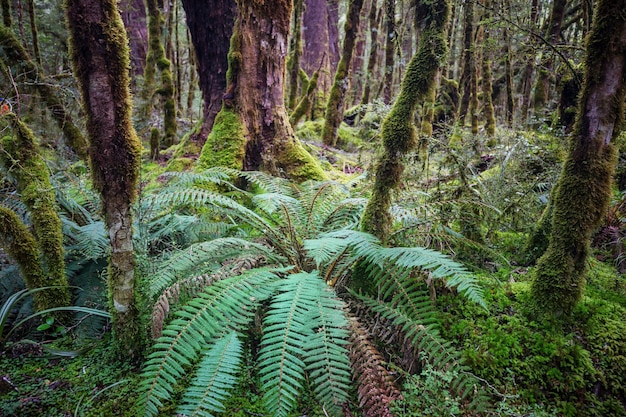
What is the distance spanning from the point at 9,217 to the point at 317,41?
12.0m

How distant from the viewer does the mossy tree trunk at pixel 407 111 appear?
85.0 inches

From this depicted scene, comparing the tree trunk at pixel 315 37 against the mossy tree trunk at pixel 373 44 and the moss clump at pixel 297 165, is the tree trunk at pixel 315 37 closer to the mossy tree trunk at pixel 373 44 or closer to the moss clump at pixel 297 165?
the mossy tree trunk at pixel 373 44

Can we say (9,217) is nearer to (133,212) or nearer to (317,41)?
(133,212)

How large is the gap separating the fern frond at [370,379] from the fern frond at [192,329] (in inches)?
24.0

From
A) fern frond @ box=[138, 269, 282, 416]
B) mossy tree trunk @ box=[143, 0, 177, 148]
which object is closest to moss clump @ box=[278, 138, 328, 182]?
fern frond @ box=[138, 269, 282, 416]

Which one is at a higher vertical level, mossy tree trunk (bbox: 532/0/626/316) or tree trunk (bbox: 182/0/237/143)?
tree trunk (bbox: 182/0/237/143)

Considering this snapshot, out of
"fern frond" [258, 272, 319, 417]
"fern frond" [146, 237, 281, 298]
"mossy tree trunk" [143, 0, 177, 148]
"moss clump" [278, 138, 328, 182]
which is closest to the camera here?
"fern frond" [258, 272, 319, 417]

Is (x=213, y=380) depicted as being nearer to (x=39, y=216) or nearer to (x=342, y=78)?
(x=39, y=216)

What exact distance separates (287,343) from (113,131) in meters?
1.49

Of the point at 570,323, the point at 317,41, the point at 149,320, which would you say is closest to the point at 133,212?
the point at 149,320

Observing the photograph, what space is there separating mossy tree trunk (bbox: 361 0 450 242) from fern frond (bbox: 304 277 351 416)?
775mm

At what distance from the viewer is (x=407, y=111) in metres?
2.29

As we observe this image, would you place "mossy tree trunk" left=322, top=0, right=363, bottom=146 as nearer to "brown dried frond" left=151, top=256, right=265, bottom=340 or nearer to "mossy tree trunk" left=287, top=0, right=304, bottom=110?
"mossy tree trunk" left=287, top=0, right=304, bottom=110

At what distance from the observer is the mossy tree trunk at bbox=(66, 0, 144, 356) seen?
66.0 inches
